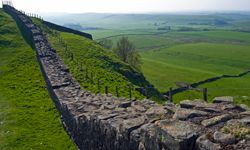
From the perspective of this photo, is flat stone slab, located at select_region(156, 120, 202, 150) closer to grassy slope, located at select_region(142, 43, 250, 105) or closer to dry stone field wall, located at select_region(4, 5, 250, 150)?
dry stone field wall, located at select_region(4, 5, 250, 150)

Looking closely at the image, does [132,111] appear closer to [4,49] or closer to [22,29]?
[4,49]

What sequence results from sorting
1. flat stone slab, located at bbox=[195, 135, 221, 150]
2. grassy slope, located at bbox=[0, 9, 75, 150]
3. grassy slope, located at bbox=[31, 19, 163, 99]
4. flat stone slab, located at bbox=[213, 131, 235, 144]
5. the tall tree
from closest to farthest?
flat stone slab, located at bbox=[195, 135, 221, 150] → flat stone slab, located at bbox=[213, 131, 235, 144] → grassy slope, located at bbox=[0, 9, 75, 150] → grassy slope, located at bbox=[31, 19, 163, 99] → the tall tree

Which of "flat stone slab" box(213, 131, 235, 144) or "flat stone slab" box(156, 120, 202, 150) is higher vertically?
"flat stone slab" box(213, 131, 235, 144)

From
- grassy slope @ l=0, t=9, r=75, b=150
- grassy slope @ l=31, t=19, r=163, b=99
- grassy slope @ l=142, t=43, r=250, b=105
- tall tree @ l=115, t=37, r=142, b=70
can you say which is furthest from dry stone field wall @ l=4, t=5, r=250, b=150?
tall tree @ l=115, t=37, r=142, b=70

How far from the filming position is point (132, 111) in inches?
603

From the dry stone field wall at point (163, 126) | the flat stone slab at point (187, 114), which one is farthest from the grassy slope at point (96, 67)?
the flat stone slab at point (187, 114)

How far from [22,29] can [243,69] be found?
270 ft

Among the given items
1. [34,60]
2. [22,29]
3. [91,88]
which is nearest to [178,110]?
[91,88]

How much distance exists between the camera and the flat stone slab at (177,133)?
31.3ft

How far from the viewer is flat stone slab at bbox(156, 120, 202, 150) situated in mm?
9547

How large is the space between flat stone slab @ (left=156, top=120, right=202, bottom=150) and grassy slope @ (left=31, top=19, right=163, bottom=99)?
2618 centimetres

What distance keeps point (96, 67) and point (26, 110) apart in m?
25.2

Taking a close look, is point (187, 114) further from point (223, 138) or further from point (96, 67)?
point (96, 67)

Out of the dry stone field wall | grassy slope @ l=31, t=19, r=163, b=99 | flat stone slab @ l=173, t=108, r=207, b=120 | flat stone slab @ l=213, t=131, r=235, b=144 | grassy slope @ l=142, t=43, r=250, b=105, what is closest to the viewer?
flat stone slab @ l=213, t=131, r=235, b=144
